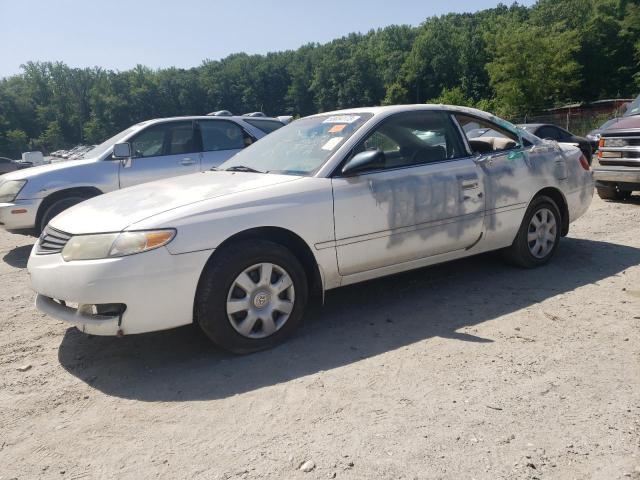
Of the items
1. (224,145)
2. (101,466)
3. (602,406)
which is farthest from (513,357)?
(224,145)

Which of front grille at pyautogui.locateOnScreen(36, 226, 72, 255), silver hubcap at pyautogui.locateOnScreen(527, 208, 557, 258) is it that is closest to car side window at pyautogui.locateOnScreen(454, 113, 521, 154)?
silver hubcap at pyautogui.locateOnScreen(527, 208, 557, 258)

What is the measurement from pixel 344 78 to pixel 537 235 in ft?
351

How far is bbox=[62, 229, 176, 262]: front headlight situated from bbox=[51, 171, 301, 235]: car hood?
0.07 metres

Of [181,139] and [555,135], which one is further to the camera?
[555,135]

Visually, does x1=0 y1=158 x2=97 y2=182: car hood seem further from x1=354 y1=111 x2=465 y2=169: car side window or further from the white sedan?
x1=354 y1=111 x2=465 y2=169: car side window

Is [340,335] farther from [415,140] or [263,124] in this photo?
[263,124]

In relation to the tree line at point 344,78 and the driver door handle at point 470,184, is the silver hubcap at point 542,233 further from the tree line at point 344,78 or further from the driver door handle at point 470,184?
the tree line at point 344,78

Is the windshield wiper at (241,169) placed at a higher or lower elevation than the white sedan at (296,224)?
higher

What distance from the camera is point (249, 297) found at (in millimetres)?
3547

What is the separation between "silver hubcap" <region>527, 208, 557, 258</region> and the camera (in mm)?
5230

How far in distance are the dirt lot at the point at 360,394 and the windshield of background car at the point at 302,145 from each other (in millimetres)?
1196

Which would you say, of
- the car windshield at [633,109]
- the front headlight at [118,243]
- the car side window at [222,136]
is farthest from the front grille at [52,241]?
the car windshield at [633,109]

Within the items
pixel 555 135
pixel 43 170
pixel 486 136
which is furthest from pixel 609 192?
pixel 43 170

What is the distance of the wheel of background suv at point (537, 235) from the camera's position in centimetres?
515
